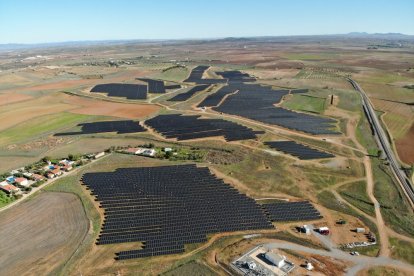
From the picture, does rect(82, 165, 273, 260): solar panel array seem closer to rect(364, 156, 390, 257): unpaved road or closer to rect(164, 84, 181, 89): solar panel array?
rect(364, 156, 390, 257): unpaved road

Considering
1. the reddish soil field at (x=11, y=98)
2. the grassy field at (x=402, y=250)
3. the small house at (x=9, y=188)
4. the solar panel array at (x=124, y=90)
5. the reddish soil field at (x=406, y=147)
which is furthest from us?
the solar panel array at (x=124, y=90)

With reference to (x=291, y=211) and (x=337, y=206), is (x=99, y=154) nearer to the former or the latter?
(x=291, y=211)

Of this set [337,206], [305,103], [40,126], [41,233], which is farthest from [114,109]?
[337,206]

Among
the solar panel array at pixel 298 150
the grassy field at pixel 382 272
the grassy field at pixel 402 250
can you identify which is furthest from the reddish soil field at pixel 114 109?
the grassy field at pixel 382 272

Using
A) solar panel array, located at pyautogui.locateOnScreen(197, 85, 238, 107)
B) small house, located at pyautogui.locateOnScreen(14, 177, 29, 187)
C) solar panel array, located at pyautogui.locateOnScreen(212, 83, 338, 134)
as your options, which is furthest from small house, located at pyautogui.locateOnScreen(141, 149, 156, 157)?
solar panel array, located at pyautogui.locateOnScreen(197, 85, 238, 107)

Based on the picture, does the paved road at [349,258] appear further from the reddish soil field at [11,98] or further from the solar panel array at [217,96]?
the reddish soil field at [11,98]
